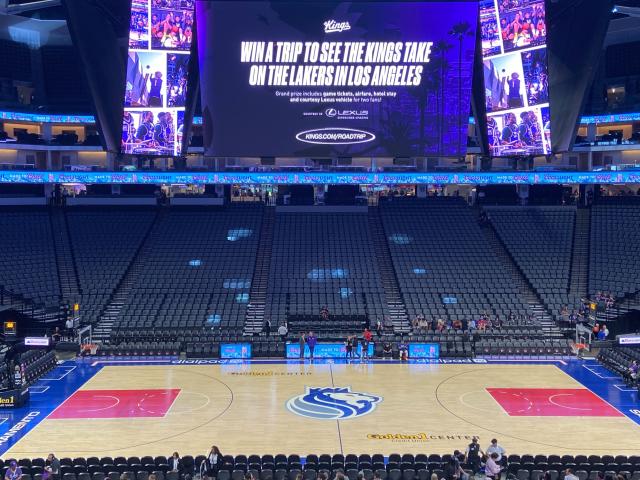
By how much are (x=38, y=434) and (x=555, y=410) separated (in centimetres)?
1783

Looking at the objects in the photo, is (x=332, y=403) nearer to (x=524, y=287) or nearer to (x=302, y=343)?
(x=302, y=343)

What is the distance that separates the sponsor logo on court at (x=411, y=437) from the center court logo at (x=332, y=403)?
2.07 m

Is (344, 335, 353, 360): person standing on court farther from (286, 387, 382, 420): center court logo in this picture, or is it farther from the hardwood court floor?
(286, 387, 382, 420): center court logo

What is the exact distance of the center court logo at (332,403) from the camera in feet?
73.8

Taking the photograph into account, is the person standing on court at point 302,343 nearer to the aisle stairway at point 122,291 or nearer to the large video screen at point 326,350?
the large video screen at point 326,350

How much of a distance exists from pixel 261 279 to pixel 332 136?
33.1 feet

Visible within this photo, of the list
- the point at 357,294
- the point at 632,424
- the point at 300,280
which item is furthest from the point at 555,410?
the point at 300,280

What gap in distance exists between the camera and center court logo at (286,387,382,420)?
22500mm

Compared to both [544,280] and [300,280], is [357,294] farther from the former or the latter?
[544,280]

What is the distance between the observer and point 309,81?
3253cm

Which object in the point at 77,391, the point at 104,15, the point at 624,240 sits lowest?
the point at 77,391

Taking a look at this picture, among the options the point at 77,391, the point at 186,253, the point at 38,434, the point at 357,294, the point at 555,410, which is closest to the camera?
the point at 38,434

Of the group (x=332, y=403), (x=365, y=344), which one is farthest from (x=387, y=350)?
(x=332, y=403)

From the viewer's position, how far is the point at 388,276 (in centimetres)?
3812
